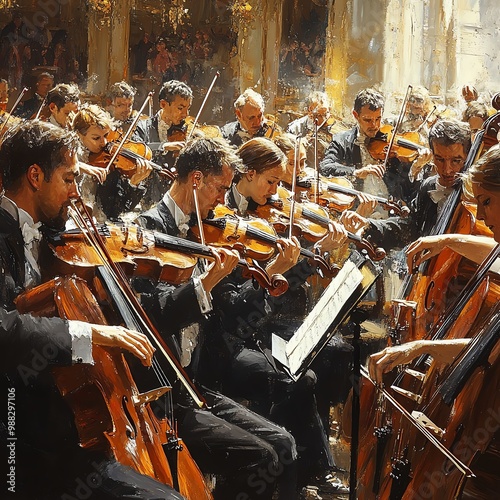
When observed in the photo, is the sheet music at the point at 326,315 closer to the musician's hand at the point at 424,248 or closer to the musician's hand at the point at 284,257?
the musician's hand at the point at 284,257

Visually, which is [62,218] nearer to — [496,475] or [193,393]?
[193,393]

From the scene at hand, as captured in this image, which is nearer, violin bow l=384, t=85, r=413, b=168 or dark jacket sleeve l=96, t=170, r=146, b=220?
dark jacket sleeve l=96, t=170, r=146, b=220

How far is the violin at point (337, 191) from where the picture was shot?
420cm

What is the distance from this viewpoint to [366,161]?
4305 mm

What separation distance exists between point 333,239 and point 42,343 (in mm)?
1594

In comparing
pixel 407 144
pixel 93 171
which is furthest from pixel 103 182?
pixel 407 144

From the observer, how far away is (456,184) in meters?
4.05

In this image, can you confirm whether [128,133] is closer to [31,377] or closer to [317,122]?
[317,122]

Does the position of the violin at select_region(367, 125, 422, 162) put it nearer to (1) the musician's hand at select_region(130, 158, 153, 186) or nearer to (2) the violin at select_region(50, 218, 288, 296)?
(2) the violin at select_region(50, 218, 288, 296)

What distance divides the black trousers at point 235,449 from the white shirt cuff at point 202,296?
44 cm

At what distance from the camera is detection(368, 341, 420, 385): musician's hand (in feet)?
A: 12.0

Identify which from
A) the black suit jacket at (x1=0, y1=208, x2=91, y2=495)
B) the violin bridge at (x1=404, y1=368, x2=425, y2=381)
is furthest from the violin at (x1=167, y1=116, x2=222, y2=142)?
the violin bridge at (x1=404, y1=368, x2=425, y2=381)

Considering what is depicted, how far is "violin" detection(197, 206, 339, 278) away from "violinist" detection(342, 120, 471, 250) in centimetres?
38

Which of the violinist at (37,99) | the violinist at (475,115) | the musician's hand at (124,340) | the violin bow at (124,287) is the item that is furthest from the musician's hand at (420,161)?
the violinist at (37,99)
